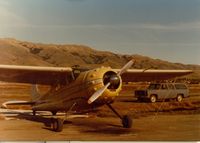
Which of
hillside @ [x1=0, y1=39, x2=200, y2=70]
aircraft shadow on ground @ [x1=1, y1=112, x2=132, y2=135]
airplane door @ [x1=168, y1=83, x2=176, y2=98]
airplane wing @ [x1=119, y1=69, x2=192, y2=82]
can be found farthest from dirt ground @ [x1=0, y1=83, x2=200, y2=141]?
hillside @ [x1=0, y1=39, x2=200, y2=70]

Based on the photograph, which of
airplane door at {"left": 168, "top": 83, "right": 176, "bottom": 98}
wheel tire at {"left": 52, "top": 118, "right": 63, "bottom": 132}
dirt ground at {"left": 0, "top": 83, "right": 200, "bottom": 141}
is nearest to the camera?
dirt ground at {"left": 0, "top": 83, "right": 200, "bottom": 141}

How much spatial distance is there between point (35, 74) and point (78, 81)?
2.13 feet

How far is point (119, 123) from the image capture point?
761cm

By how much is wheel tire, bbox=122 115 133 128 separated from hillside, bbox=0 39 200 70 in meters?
0.76

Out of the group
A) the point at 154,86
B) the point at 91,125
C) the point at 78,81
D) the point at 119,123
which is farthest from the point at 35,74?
the point at 154,86

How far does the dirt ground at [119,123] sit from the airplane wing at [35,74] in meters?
0.15

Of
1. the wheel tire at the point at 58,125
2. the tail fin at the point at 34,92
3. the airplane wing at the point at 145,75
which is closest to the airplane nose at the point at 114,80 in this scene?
the airplane wing at the point at 145,75

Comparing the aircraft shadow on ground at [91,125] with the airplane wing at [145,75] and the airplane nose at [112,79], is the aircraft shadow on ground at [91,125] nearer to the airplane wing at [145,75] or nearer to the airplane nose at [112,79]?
the airplane nose at [112,79]

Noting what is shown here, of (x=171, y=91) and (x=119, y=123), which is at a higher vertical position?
(x=171, y=91)

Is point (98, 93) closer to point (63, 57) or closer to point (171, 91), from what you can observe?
point (63, 57)

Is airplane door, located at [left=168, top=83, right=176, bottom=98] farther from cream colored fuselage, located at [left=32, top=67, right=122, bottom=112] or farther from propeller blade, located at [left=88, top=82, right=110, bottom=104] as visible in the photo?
propeller blade, located at [left=88, top=82, right=110, bottom=104]

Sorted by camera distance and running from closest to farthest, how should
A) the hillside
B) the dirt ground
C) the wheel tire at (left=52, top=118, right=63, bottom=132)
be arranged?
1. the hillside
2. the dirt ground
3. the wheel tire at (left=52, top=118, right=63, bottom=132)

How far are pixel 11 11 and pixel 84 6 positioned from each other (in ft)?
3.28

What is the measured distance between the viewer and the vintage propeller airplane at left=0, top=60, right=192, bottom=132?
7371 mm
